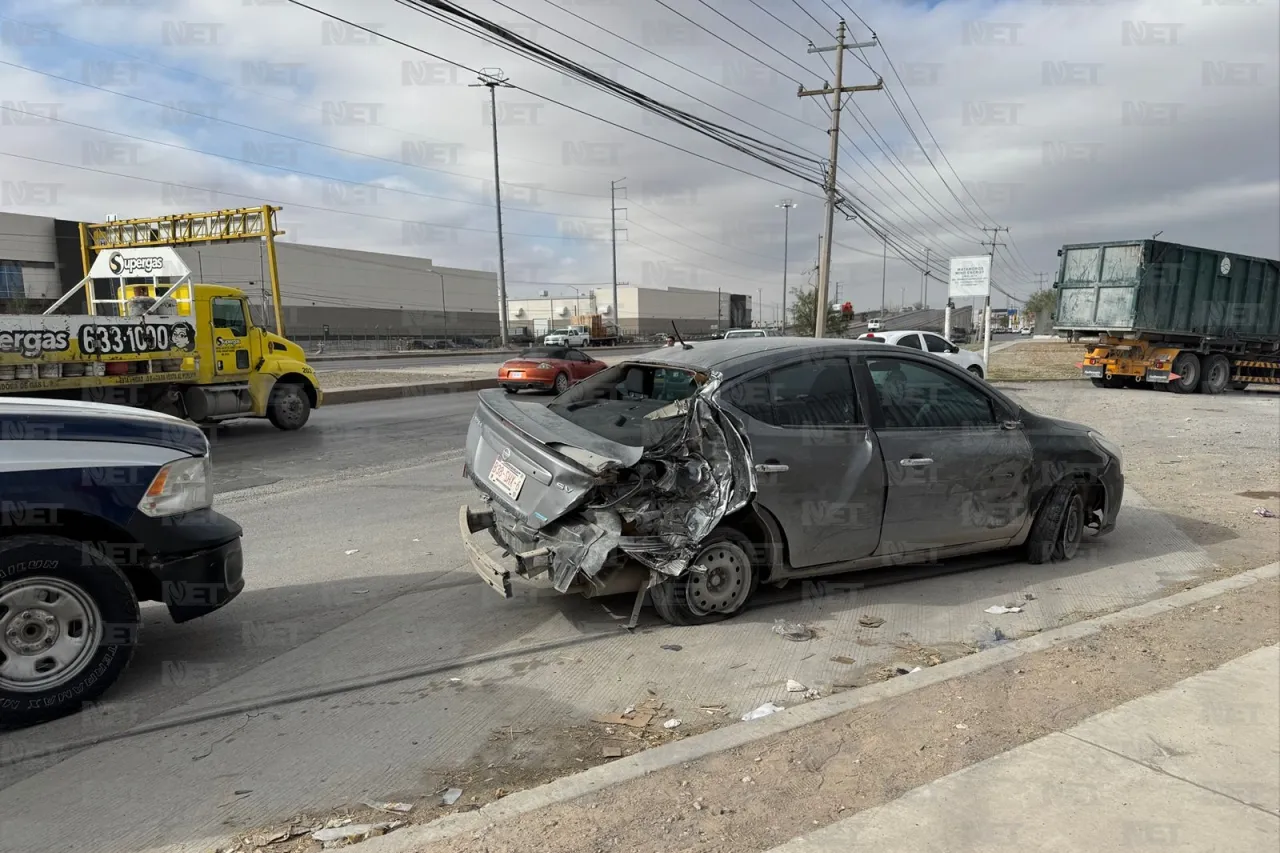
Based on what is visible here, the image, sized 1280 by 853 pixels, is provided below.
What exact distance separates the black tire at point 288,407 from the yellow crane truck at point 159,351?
0.06ft

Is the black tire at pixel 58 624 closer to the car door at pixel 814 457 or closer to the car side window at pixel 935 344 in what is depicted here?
the car door at pixel 814 457

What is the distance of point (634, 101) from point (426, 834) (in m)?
12.0

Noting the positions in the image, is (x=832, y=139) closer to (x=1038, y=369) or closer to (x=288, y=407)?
(x=1038, y=369)

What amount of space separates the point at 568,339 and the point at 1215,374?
4247cm

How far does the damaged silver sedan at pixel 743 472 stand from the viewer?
162 inches

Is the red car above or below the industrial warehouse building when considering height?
A: below

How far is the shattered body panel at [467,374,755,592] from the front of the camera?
3.99m

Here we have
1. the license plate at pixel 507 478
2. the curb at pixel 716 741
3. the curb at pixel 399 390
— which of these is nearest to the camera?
the curb at pixel 716 741

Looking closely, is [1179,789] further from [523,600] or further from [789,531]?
[523,600]

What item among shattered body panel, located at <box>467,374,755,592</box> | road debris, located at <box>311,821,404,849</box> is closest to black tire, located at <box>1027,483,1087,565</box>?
shattered body panel, located at <box>467,374,755,592</box>

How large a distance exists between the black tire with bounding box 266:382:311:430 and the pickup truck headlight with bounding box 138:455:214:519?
9.83 meters

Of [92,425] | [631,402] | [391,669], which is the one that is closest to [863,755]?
[391,669]

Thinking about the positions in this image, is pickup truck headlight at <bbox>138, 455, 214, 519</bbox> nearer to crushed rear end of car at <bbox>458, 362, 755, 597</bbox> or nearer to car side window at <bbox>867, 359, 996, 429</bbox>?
crushed rear end of car at <bbox>458, 362, 755, 597</bbox>

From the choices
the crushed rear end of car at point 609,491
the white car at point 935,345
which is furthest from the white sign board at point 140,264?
the white car at point 935,345
